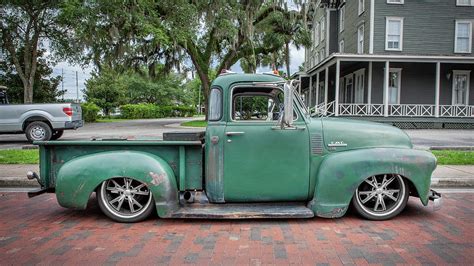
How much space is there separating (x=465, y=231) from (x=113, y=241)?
417cm

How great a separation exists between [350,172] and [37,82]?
36.8m

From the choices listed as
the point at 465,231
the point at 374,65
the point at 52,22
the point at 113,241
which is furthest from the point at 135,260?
the point at 52,22

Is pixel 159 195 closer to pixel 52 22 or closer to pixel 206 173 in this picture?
pixel 206 173

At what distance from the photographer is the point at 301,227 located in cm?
474

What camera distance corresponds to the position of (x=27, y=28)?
93.9 ft

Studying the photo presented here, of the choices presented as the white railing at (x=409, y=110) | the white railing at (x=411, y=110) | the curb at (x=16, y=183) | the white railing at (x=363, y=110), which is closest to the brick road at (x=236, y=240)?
the curb at (x=16, y=183)

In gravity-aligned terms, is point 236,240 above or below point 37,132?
below

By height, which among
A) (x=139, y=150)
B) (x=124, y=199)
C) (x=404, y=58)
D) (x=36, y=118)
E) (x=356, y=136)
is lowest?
(x=124, y=199)

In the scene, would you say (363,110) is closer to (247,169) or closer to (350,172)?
(350,172)

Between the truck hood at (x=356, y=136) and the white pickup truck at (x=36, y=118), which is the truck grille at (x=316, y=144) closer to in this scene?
the truck hood at (x=356, y=136)

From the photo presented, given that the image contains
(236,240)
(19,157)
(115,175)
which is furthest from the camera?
(19,157)

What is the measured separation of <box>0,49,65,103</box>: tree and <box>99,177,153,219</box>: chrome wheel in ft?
107

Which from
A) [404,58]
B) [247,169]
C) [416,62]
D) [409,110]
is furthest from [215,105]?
[416,62]

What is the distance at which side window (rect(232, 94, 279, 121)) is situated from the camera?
17.4 ft
